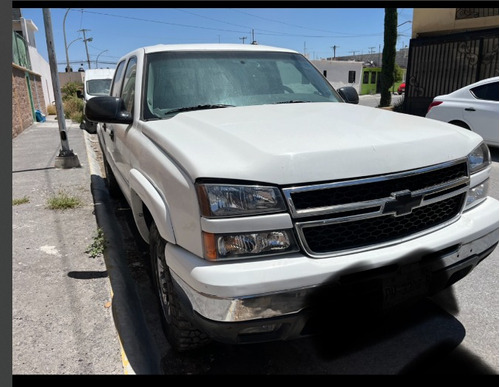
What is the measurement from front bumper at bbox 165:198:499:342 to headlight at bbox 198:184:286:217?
235 millimetres

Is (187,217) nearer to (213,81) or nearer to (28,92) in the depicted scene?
(213,81)

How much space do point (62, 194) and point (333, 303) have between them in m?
4.64

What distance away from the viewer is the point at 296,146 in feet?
6.47

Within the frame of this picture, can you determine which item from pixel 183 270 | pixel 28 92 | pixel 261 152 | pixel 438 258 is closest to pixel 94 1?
pixel 261 152

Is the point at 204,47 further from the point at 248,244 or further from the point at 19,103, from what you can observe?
the point at 19,103

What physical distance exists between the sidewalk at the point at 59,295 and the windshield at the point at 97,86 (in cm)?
925

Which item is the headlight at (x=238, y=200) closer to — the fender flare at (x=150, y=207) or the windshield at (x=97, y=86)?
the fender flare at (x=150, y=207)

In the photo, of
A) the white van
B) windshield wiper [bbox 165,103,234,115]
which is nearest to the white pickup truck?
windshield wiper [bbox 165,103,234,115]

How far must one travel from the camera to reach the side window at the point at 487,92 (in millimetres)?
7797

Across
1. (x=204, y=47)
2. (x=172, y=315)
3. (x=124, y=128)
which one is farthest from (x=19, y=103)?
(x=172, y=315)

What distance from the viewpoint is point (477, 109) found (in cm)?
793

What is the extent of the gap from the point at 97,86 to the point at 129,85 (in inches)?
460

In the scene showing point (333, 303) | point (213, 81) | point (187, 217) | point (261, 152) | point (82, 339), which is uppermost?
point (213, 81)

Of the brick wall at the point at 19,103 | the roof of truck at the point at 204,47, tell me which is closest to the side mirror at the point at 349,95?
the roof of truck at the point at 204,47
